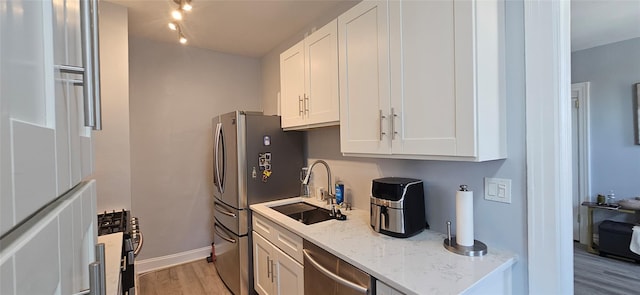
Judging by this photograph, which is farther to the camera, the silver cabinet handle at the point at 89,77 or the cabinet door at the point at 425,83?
the cabinet door at the point at 425,83

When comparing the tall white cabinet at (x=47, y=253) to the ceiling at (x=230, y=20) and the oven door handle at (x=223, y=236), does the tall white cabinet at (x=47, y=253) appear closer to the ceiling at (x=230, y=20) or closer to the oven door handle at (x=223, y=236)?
the oven door handle at (x=223, y=236)

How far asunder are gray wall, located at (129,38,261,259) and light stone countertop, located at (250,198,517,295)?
6.66ft

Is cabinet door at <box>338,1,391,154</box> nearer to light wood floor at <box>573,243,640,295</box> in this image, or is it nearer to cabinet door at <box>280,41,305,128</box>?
cabinet door at <box>280,41,305,128</box>

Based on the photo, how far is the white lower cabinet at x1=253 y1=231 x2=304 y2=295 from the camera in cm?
182

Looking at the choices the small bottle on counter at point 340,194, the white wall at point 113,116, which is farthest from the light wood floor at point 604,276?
the white wall at point 113,116

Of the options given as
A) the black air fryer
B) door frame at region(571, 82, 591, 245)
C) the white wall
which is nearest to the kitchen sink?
the black air fryer

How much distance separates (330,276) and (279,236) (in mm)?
661

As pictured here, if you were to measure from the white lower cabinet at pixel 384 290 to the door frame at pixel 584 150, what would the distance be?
383cm

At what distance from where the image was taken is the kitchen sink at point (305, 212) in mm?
2321

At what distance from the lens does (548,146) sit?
1.26 m

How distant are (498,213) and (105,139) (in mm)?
2866

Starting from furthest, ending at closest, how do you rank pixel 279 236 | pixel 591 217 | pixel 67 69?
pixel 591 217 < pixel 279 236 < pixel 67 69

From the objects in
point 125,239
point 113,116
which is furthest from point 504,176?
point 113,116

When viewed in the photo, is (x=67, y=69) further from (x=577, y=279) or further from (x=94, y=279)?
(x=577, y=279)
